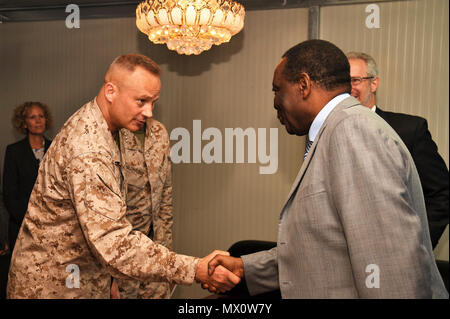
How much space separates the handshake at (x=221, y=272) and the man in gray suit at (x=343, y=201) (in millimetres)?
465

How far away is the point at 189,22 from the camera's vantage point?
67.3 inches

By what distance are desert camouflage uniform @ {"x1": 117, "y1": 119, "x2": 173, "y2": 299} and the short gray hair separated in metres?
1.01

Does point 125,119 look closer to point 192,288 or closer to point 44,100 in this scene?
point 44,100

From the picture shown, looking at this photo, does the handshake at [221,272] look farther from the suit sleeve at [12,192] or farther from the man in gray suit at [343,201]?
the suit sleeve at [12,192]

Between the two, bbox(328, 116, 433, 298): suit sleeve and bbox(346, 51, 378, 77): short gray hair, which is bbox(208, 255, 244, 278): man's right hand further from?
bbox(346, 51, 378, 77): short gray hair

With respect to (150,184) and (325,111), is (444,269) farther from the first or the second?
(150,184)

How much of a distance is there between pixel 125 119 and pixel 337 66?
0.81 metres

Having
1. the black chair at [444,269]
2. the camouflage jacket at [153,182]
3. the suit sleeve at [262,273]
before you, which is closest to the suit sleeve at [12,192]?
the camouflage jacket at [153,182]

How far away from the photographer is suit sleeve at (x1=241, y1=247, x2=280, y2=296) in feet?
5.15

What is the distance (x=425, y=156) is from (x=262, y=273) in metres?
1.03

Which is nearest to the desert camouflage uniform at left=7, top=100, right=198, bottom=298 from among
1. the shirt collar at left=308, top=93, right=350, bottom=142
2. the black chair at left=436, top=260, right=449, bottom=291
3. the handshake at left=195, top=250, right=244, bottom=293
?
the handshake at left=195, top=250, right=244, bottom=293

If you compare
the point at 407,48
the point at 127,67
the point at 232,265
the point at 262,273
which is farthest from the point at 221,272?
the point at 407,48

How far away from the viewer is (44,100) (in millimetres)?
1982

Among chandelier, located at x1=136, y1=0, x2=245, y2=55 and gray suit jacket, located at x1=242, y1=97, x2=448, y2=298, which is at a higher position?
chandelier, located at x1=136, y1=0, x2=245, y2=55
